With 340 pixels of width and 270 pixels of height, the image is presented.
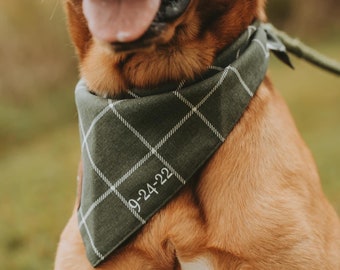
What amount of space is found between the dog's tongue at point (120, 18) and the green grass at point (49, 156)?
2.92 metres

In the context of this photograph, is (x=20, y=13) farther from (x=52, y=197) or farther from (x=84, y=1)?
(x=84, y=1)

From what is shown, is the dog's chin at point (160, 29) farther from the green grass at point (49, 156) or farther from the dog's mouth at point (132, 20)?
the green grass at point (49, 156)

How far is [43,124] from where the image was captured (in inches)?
468

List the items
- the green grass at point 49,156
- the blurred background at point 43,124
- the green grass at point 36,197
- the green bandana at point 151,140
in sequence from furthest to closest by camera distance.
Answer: the blurred background at point 43,124, the green grass at point 49,156, the green grass at point 36,197, the green bandana at point 151,140

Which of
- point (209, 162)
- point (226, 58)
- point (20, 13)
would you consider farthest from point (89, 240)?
point (20, 13)

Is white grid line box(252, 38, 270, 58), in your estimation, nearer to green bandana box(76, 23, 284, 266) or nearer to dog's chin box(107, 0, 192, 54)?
green bandana box(76, 23, 284, 266)

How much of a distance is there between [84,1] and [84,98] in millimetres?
356

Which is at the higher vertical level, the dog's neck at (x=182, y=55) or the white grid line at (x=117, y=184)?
the dog's neck at (x=182, y=55)

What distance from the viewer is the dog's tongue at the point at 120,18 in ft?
6.53

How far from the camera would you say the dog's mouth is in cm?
198

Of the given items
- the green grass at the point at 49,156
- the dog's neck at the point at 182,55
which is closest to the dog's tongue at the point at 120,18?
the dog's neck at the point at 182,55

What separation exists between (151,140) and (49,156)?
7199mm

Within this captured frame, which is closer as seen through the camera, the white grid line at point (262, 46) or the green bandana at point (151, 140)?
the green bandana at point (151, 140)

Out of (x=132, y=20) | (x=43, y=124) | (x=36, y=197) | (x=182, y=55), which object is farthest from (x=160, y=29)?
(x=43, y=124)
